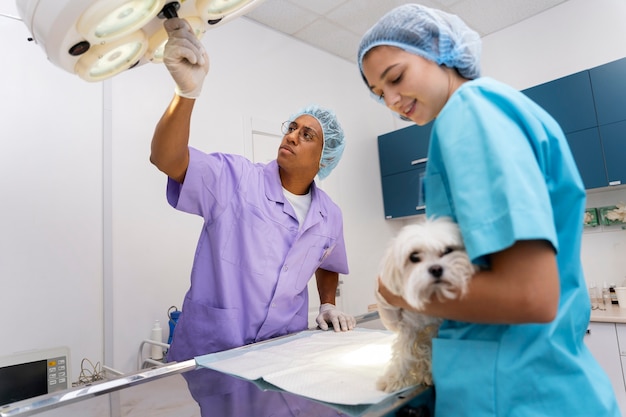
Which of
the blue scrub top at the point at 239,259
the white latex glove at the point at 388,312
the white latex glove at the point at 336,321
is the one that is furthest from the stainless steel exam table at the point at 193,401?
the white latex glove at the point at 336,321

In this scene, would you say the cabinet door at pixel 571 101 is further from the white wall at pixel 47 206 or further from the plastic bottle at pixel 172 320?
the white wall at pixel 47 206

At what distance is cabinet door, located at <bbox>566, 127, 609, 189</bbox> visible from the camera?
2.75 m

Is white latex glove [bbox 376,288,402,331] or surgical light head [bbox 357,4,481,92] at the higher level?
surgical light head [bbox 357,4,481,92]

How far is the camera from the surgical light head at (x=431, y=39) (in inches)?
31.4

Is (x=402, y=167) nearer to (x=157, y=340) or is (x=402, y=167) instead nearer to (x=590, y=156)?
(x=590, y=156)

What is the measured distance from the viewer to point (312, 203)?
5.61 ft

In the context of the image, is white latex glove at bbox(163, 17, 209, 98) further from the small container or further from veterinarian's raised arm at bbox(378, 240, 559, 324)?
the small container

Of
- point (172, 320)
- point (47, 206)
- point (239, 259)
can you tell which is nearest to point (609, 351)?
point (239, 259)

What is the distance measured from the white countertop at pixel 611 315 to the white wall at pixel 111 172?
426 millimetres

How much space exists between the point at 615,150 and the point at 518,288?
279 cm

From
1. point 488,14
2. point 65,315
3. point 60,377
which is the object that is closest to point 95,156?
point 65,315

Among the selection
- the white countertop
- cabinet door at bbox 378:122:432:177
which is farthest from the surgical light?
cabinet door at bbox 378:122:432:177

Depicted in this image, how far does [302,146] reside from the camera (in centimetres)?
175

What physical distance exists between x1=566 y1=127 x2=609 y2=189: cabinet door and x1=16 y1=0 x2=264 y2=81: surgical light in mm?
2684
